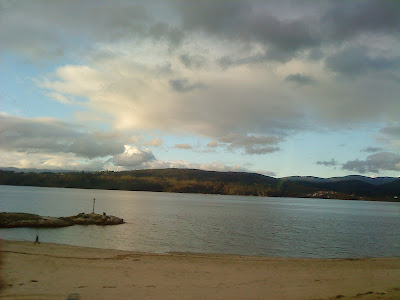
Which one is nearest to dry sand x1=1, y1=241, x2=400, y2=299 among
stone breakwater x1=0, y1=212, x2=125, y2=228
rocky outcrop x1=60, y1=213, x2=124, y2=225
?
stone breakwater x1=0, y1=212, x2=125, y2=228

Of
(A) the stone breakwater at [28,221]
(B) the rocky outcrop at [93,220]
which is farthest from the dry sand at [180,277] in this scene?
(B) the rocky outcrop at [93,220]

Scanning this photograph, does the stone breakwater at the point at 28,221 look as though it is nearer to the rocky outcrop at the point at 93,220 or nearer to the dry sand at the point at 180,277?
the rocky outcrop at the point at 93,220

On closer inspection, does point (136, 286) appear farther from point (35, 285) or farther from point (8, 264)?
point (8, 264)

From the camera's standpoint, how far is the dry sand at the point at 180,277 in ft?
52.3

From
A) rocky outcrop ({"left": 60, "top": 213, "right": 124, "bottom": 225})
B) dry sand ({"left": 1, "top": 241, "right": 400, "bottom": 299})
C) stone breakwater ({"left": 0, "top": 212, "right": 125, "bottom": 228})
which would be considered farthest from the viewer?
rocky outcrop ({"left": 60, "top": 213, "right": 124, "bottom": 225})

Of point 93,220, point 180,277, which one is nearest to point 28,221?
point 93,220

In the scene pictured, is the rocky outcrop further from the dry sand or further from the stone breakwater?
the dry sand

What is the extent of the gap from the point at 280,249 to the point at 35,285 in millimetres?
29650

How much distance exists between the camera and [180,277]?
65.6ft

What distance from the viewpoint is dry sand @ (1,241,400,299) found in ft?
52.3

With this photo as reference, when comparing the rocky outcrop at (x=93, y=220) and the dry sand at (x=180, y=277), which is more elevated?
the dry sand at (x=180, y=277)

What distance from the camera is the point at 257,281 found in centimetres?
1967

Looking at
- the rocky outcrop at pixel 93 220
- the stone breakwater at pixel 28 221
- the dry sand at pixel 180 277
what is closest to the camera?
the dry sand at pixel 180 277

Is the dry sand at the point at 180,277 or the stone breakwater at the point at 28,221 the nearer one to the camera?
the dry sand at the point at 180,277
